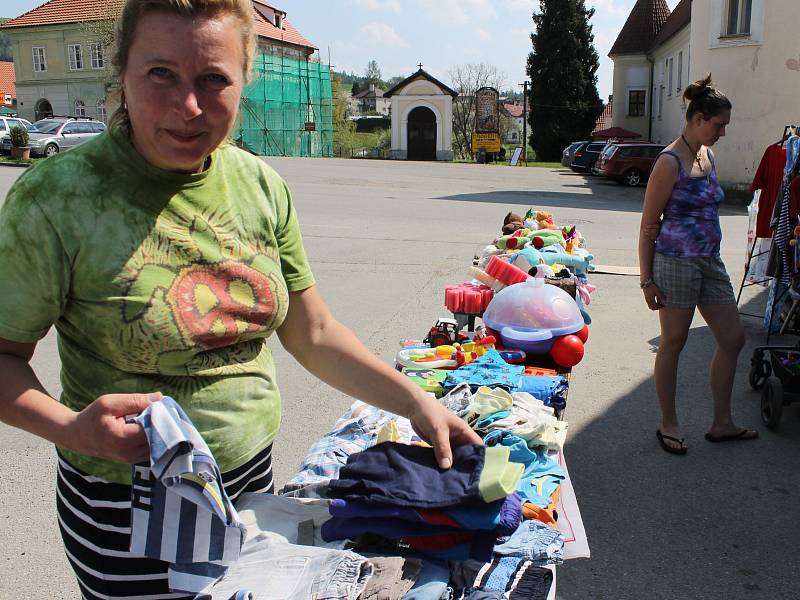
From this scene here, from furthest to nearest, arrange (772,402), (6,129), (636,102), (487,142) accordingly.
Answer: (487,142), (636,102), (6,129), (772,402)

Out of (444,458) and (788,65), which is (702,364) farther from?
(788,65)

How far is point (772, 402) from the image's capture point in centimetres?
488

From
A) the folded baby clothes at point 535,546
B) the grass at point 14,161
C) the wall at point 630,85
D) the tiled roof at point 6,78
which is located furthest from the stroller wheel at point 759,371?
the tiled roof at point 6,78

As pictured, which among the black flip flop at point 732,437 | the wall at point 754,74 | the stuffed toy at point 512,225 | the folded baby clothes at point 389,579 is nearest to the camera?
the folded baby clothes at point 389,579

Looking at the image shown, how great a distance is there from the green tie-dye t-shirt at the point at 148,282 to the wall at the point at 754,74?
70.3ft

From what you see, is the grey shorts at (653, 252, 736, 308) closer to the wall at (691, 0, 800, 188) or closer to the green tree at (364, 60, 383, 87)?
the wall at (691, 0, 800, 188)

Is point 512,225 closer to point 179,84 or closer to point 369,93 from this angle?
point 179,84

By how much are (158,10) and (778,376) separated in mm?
4890

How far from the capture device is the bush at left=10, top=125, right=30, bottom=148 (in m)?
28.0

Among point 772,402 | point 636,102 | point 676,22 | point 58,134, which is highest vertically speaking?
point 676,22

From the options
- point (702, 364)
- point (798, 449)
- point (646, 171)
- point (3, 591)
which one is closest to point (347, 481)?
point (3, 591)

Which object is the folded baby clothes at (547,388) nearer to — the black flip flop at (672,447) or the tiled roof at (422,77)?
the black flip flop at (672,447)

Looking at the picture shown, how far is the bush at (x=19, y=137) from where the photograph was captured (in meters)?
28.0

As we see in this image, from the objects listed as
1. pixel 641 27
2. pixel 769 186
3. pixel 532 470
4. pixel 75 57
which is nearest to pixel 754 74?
pixel 769 186
